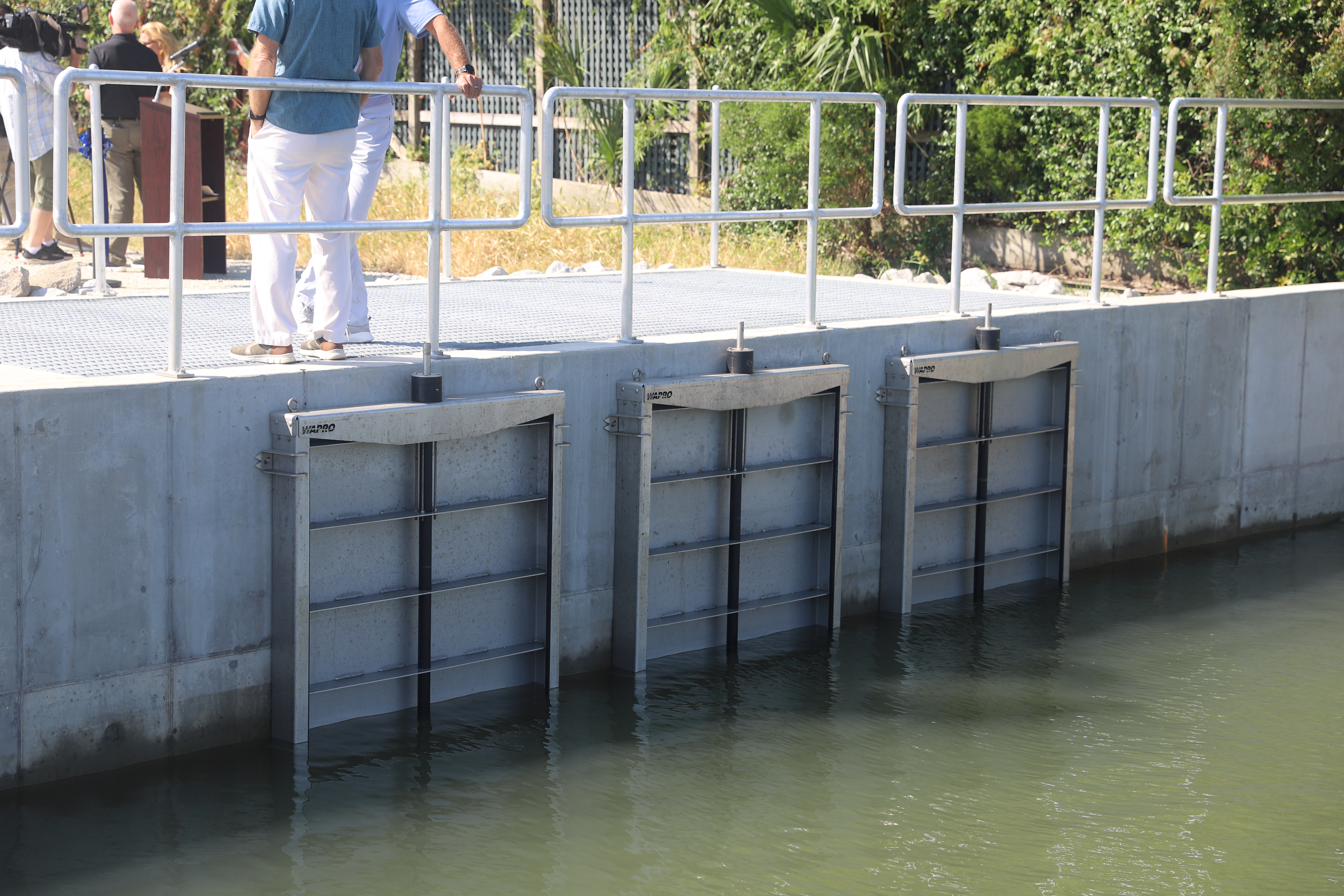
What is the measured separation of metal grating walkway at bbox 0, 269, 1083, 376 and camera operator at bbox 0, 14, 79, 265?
264 centimetres

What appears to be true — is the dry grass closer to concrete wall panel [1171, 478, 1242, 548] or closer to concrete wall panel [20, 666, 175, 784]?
concrete wall panel [1171, 478, 1242, 548]

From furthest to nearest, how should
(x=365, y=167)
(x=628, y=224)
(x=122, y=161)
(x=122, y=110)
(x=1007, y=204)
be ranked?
(x=122, y=161) < (x=122, y=110) < (x=1007, y=204) < (x=365, y=167) < (x=628, y=224)

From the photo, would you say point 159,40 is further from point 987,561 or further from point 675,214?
point 987,561

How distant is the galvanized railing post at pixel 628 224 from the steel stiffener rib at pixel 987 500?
217 cm

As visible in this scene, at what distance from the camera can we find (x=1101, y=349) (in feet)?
33.0

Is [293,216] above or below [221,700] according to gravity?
above

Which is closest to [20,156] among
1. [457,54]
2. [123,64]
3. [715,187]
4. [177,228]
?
[177,228]

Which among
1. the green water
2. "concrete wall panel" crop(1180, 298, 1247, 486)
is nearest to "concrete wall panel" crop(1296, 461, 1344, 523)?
"concrete wall panel" crop(1180, 298, 1247, 486)

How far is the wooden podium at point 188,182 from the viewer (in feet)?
36.6

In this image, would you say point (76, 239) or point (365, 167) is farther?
point (76, 239)

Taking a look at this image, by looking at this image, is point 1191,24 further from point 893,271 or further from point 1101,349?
point 1101,349

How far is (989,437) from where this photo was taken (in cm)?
938

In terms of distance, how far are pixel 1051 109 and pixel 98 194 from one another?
10.1 m

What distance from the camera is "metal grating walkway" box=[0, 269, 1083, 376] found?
23.6 feet
